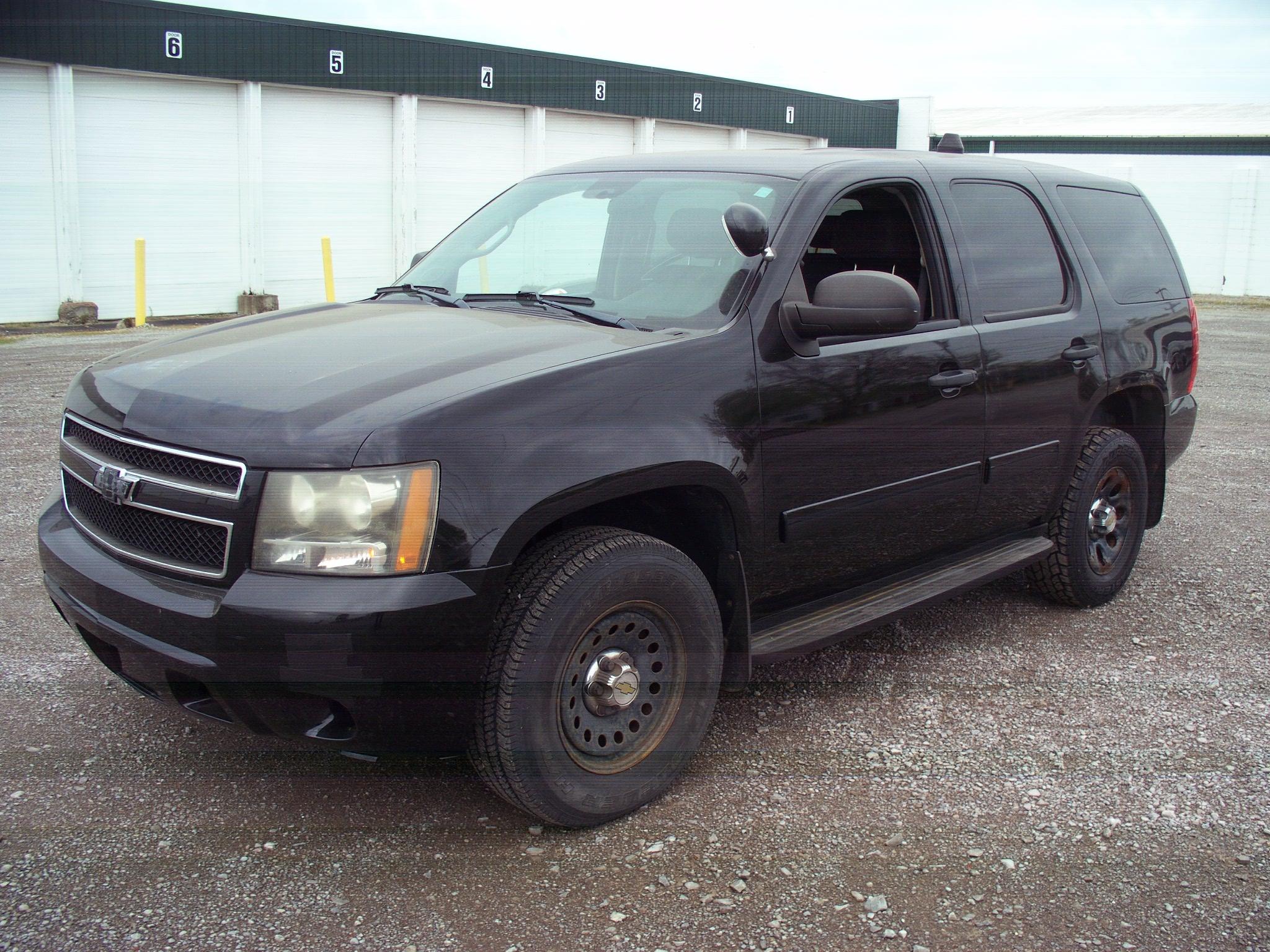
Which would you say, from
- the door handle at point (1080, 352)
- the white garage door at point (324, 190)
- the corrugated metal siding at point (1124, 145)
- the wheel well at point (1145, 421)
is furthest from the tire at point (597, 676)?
the corrugated metal siding at point (1124, 145)

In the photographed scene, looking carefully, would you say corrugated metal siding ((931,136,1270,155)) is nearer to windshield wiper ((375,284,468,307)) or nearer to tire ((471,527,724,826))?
windshield wiper ((375,284,468,307))

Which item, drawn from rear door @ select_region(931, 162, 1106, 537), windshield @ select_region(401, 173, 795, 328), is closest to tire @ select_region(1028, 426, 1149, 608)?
rear door @ select_region(931, 162, 1106, 537)

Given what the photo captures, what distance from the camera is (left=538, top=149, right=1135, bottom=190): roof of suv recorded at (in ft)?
12.7

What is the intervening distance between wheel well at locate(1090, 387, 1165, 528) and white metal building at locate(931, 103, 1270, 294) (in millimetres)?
16134

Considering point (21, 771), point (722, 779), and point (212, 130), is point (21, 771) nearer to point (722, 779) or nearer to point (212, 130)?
point (722, 779)

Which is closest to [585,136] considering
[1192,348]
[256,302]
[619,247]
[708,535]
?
[256,302]

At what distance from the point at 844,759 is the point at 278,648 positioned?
1.82 m

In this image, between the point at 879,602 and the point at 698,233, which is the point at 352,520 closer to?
the point at 698,233

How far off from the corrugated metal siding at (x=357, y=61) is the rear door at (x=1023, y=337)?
1626cm

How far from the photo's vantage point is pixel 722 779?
3.39 meters

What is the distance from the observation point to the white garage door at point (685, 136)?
25688 millimetres

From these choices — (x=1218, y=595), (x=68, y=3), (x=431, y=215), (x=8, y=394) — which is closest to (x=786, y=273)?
(x=1218, y=595)

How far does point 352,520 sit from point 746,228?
1.51 metres

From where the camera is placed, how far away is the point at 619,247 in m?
3.85
